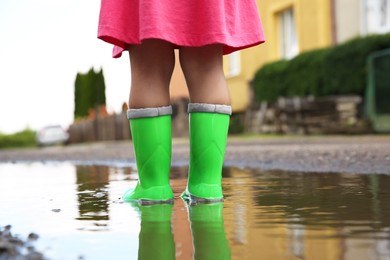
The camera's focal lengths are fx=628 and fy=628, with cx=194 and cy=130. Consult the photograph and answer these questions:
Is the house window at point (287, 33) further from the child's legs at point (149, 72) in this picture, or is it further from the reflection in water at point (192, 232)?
the reflection in water at point (192, 232)

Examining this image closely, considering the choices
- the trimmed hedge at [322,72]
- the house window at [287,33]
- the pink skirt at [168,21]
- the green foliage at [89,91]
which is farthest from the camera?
the green foliage at [89,91]

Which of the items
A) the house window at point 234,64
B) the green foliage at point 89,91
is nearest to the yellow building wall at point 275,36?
the house window at point 234,64

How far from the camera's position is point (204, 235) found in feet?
4.94

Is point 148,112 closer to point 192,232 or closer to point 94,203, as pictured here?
point 94,203

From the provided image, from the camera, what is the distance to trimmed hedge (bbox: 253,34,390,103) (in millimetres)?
10297

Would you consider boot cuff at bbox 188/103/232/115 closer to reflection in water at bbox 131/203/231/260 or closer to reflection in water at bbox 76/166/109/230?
reflection in water at bbox 131/203/231/260

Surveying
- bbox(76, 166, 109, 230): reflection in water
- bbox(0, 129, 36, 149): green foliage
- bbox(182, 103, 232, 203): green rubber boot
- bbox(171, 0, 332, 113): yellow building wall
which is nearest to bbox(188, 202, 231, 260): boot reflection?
bbox(182, 103, 232, 203): green rubber boot

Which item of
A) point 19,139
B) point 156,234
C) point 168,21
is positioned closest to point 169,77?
point 168,21

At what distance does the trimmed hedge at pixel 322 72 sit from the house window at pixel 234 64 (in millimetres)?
1869

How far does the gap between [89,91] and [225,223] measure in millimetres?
24758

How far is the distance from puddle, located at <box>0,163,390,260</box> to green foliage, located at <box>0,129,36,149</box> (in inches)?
916

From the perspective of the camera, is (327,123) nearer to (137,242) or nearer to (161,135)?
(161,135)

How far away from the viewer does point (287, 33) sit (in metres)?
13.9

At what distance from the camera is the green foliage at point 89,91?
2558 centimetres
